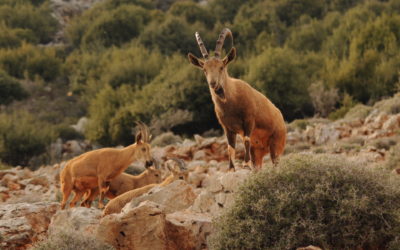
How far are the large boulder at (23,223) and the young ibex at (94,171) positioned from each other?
1.60 m

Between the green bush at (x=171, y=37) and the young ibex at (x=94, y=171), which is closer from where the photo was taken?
the young ibex at (x=94, y=171)

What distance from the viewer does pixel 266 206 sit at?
22.7ft

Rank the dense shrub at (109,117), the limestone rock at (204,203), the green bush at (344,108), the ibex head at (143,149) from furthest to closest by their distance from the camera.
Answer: the dense shrub at (109,117), the green bush at (344,108), the ibex head at (143,149), the limestone rock at (204,203)

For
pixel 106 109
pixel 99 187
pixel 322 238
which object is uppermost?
pixel 322 238

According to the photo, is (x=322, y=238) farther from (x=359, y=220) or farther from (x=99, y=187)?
(x=99, y=187)

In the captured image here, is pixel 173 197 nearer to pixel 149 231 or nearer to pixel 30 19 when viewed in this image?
pixel 149 231

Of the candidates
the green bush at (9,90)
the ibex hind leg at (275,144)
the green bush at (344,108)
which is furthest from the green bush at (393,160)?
the green bush at (9,90)

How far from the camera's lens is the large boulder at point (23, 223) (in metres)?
8.16

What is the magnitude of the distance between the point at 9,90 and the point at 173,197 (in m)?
33.3

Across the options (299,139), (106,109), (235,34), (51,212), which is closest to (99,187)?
(51,212)

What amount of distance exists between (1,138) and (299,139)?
13.9m

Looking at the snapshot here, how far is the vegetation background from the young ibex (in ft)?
52.1

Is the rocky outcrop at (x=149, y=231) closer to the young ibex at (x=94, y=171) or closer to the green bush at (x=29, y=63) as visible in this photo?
the young ibex at (x=94, y=171)

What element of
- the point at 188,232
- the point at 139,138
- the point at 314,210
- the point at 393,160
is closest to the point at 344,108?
the point at 393,160
